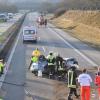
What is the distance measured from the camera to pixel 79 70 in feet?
89.4

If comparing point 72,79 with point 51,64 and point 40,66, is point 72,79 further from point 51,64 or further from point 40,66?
point 40,66

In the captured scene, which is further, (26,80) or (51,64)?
(51,64)

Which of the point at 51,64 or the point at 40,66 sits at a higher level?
the point at 51,64

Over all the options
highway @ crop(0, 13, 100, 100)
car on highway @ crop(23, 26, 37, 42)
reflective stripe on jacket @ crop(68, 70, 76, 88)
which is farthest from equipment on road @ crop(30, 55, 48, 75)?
car on highway @ crop(23, 26, 37, 42)

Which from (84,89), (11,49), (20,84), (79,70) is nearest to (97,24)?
(11,49)

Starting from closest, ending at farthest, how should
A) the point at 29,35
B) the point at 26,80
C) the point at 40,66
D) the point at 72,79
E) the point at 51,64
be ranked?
the point at 72,79, the point at 26,80, the point at 51,64, the point at 40,66, the point at 29,35

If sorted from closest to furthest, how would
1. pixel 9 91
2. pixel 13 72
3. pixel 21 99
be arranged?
1. pixel 21 99
2. pixel 9 91
3. pixel 13 72

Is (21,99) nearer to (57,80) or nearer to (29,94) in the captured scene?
(29,94)

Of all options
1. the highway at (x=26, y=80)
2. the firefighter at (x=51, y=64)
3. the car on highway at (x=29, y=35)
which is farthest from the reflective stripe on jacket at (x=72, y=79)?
the car on highway at (x=29, y=35)

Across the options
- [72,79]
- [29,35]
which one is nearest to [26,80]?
[72,79]

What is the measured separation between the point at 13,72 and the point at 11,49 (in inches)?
565

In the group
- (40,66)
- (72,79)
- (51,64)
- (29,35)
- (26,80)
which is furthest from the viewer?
(29,35)

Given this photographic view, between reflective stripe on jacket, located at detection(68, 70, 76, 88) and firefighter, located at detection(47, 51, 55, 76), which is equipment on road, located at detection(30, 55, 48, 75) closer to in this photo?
firefighter, located at detection(47, 51, 55, 76)

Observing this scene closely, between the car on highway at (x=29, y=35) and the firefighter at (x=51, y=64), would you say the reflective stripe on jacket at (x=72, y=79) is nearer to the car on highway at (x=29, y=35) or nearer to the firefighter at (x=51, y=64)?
the firefighter at (x=51, y=64)
